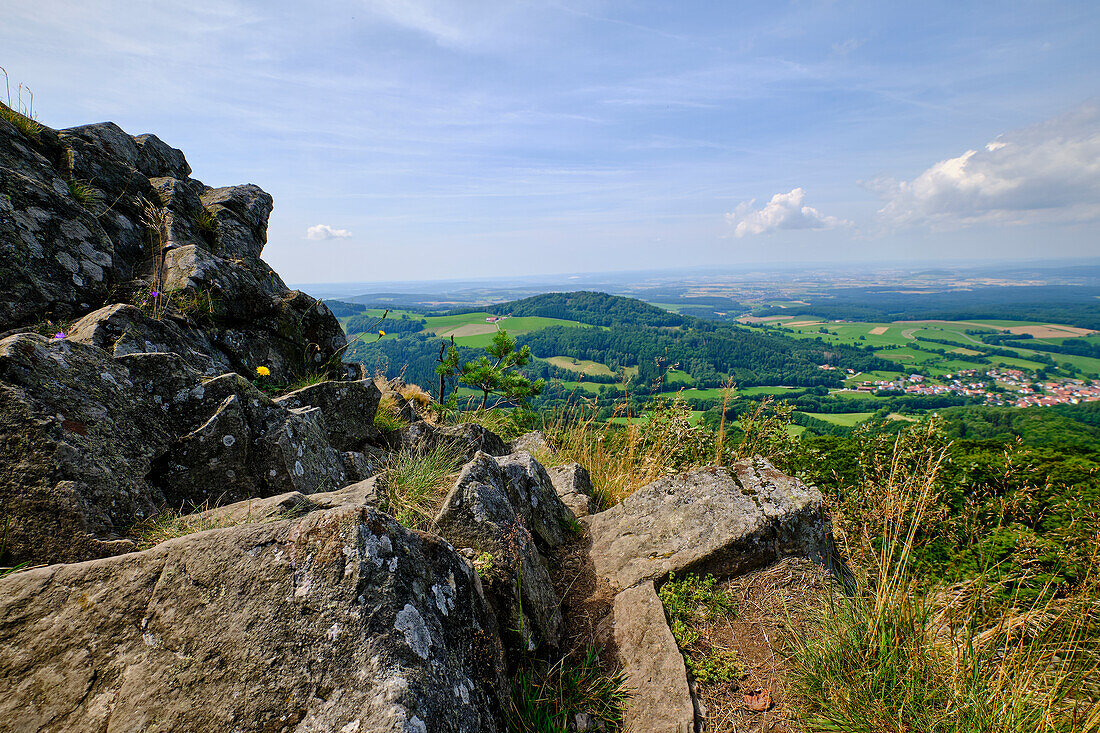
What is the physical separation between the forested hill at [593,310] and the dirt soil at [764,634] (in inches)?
4282

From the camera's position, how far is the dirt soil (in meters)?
3.38

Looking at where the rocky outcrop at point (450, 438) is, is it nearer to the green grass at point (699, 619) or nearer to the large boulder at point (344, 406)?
the large boulder at point (344, 406)

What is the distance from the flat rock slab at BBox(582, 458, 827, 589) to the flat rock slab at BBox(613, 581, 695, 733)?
362 mm

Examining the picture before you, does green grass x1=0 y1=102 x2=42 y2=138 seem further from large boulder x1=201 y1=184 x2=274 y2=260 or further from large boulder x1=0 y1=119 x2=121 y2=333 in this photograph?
large boulder x1=201 y1=184 x2=274 y2=260

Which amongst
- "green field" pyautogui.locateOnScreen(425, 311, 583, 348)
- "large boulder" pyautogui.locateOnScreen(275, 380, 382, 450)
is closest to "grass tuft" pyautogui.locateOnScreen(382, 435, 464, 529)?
"large boulder" pyautogui.locateOnScreen(275, 380, 382, 450)

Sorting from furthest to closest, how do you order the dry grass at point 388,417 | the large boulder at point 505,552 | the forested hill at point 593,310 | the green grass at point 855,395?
the forested hill at point 593,310 < the green grass at point 855,395 < the dry grass at point 388,417 < the large boulder at point 505,552

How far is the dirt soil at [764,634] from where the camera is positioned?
3.38 m

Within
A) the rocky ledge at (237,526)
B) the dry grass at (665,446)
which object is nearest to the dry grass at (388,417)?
the rocky ledge at (237,526)

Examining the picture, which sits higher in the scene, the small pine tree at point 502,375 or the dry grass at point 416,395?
the small pine tree at point 502,375

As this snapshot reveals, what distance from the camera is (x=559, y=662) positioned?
371 cm

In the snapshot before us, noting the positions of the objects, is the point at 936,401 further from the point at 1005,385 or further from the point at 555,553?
the point at 555,553

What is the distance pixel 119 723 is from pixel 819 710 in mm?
4351

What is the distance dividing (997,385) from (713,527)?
310ft

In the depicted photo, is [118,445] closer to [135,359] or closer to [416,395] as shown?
[135,359]
